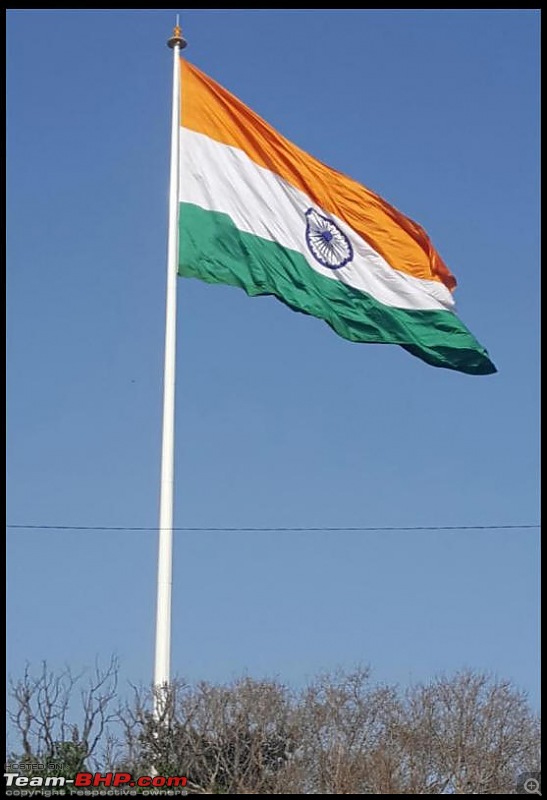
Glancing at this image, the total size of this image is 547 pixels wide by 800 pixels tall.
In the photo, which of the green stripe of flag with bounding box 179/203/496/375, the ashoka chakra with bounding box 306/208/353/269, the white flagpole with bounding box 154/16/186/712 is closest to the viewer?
the white flagpole with bounding box 154/16/186/712

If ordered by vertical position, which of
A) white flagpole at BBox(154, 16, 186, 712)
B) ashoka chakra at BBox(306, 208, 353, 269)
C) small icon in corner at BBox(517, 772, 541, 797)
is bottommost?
small icon in corner at BBox(517, 772, 541, 797)

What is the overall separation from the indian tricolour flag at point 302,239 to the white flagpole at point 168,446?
244 mm

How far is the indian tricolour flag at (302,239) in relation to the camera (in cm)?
2053

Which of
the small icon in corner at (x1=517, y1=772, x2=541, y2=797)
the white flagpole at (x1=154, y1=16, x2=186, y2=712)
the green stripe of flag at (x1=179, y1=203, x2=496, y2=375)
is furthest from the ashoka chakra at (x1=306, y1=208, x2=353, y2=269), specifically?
the small icon in corner at (x1=517, y1=772, x2=541, y2=797)

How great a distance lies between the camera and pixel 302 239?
2189cm

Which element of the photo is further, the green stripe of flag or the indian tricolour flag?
the indian tricolour flag

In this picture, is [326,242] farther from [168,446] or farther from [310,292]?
[168,446]

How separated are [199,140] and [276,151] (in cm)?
166

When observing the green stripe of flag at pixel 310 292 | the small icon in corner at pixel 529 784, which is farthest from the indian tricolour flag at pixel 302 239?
the small icon in corner at pixel 529 784

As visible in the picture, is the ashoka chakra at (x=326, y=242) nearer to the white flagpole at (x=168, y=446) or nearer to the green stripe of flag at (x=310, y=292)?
the green stripe of flag at (x=310, y=292)

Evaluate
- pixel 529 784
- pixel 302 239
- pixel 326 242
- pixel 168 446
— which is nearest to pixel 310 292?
pixel 302 239

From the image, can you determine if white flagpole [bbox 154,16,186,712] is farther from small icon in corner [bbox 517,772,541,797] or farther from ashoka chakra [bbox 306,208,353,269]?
small icon in corner [bbox 517,772,541,797]

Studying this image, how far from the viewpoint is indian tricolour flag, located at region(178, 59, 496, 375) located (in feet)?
67.4

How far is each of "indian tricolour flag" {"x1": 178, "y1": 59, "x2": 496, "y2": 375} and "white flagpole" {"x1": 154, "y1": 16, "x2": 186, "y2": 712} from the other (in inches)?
9.6
